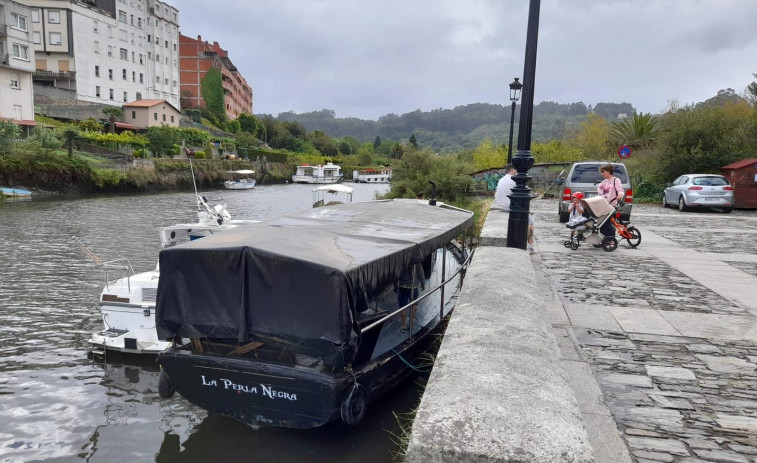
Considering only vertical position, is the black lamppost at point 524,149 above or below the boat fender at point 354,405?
above

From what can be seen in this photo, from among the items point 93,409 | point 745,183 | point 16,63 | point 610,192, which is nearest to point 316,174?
point 16,63

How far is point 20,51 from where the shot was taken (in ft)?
182

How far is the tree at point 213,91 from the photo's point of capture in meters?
97.9

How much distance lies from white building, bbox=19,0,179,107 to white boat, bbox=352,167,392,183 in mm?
32985

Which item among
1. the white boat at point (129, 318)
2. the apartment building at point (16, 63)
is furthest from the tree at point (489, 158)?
the apartment building at point (16, 63)

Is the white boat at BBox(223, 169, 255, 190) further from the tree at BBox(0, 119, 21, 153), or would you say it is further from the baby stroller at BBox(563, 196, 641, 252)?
the baby stroller at BBox(563, 196, 641, 252)

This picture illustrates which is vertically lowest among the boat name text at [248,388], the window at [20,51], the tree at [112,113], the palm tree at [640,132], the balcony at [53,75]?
the boat name text at [248,388]

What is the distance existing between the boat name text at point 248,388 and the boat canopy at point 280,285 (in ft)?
2.03

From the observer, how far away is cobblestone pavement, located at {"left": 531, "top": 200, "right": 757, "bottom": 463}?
4.02 m

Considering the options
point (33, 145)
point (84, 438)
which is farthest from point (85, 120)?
point (84, 438)

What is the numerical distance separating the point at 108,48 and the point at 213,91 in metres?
25.6

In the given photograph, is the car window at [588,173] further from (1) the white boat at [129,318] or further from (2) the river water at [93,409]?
(1) the white boat at [129,318]

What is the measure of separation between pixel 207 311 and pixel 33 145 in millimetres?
46386

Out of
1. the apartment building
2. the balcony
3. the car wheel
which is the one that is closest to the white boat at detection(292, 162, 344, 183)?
the balcony
